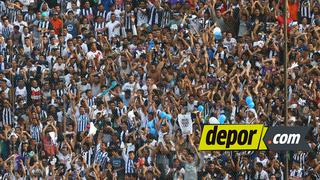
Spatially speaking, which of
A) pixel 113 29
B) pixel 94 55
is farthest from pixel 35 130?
→ pixel 113 29

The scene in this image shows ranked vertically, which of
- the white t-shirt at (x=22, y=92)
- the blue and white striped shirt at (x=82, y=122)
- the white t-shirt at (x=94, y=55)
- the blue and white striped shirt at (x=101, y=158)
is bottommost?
the blue and white striped shirt at (x=101, y=158)

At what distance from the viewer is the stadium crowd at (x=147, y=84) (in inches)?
1409

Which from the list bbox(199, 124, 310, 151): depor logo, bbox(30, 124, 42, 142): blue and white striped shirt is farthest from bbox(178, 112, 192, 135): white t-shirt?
bbox(199, 124, 310, 151): depor logo

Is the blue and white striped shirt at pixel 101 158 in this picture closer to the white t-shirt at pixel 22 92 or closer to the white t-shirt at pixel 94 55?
the white t-shirt at pixel 22 92

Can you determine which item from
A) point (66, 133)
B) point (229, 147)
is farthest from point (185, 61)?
point (229, 147)

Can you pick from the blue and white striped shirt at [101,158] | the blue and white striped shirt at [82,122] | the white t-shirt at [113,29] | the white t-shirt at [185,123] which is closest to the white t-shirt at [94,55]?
the white t-shirt at [113,29]

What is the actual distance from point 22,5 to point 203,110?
7957 millimetres

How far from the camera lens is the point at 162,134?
119 feet

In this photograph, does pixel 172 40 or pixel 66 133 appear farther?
pixel 172 40

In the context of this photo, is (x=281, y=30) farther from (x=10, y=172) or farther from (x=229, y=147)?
(x=229, y=147)

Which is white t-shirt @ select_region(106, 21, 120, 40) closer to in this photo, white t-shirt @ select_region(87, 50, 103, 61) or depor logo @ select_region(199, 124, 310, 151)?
white t-shirt @ select_region(87, 50, 103, 61)

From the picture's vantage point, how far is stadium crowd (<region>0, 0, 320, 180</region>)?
35781 mm

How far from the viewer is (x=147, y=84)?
38.2m

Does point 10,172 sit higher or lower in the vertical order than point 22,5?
lower
